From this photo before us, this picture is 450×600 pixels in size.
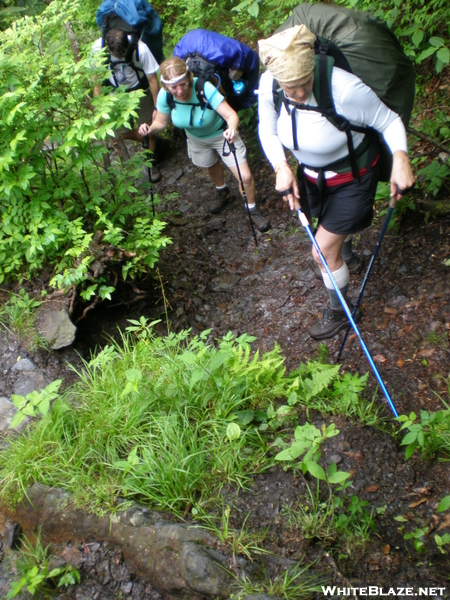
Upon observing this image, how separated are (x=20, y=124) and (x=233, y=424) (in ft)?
10.1

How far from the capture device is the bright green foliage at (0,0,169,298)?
3.88 m

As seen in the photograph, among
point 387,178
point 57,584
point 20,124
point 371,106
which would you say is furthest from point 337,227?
point 57,584

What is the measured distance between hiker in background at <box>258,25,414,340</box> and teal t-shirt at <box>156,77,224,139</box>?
5.30 ft

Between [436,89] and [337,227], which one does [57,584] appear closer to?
[337,227]

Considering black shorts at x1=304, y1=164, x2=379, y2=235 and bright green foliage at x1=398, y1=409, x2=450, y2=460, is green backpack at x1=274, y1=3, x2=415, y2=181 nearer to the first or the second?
black shorts at x1=304, y1=164, x2=379, y2=235

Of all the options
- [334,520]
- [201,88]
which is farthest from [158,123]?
[334,520]

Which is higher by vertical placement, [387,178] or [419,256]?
[387,178]

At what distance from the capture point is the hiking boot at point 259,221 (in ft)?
20.2

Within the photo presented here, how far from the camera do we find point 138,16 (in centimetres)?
554

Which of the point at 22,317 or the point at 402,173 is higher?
the point at 402,173

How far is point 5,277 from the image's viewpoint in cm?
470

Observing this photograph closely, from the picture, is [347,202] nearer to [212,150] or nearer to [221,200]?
[212,150]

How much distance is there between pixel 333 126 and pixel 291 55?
1.86 feet

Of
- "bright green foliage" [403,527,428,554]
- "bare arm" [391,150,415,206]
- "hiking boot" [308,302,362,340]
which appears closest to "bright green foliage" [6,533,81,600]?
"bright green foliage" [403,527,428,554]
